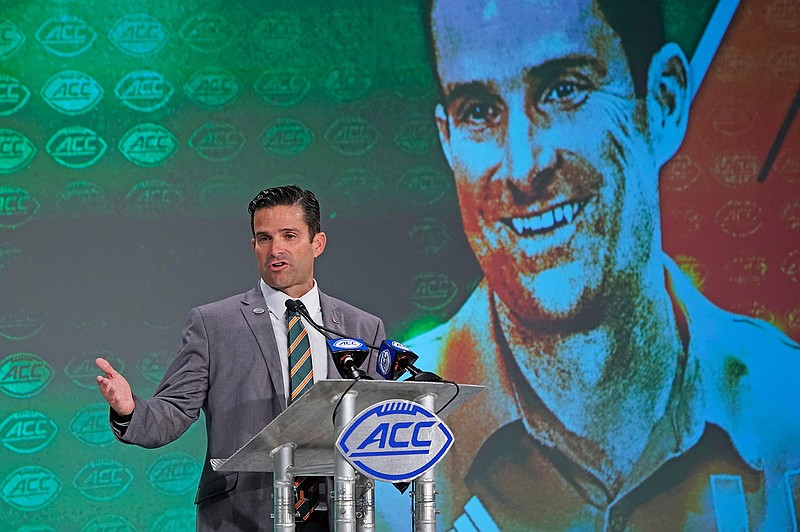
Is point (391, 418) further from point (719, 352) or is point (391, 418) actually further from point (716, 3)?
point (716, 3)

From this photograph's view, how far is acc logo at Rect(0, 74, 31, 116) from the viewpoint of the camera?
423 cm

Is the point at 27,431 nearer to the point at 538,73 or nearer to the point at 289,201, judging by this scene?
the point at 289,201

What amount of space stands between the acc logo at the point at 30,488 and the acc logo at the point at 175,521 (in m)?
0.44

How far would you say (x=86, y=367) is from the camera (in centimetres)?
419

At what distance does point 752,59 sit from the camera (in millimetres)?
4797

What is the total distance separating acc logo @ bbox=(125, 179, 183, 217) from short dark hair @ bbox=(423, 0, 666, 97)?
2.17m

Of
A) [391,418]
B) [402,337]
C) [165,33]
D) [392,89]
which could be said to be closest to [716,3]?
[392,89]

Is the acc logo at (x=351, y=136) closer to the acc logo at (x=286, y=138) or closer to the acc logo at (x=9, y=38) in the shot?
the acc logo at (x=286, y=138)

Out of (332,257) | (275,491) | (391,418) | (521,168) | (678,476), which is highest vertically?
(521,168)

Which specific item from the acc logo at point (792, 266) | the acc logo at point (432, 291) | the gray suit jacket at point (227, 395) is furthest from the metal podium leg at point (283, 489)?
the acc logo at point (792, 266)

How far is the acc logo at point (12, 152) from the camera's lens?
4215 mm

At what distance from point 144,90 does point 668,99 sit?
2402mm

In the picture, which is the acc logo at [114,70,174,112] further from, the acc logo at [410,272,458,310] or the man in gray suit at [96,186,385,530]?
the man in gray suit at [96,186,385,530]

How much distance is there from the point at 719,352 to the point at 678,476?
0.60 m
